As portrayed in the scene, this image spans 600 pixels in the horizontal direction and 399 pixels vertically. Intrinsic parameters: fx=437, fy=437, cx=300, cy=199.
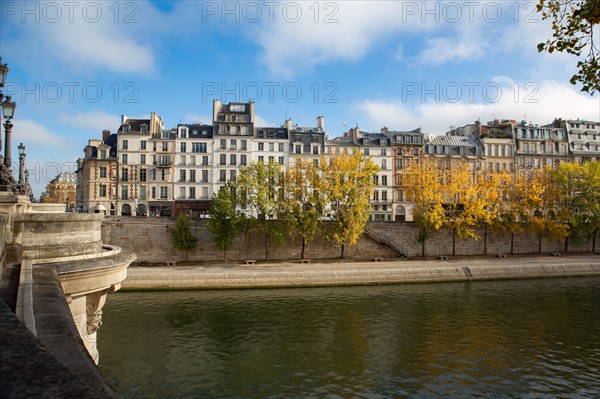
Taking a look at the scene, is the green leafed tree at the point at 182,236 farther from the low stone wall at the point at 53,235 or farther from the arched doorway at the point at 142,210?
the low stone wall at the point at 53,235

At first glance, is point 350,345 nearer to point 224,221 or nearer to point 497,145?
point 224,221

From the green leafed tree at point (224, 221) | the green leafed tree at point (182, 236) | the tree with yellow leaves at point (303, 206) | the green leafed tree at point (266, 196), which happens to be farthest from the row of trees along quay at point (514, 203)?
the green leafed tree at point (182, 236)

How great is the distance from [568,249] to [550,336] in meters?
35.0

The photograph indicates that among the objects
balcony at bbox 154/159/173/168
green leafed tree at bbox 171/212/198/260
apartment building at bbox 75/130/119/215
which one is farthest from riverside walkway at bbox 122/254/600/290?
apartment building at bbox 75/130/119/215

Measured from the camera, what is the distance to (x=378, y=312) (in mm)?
24922

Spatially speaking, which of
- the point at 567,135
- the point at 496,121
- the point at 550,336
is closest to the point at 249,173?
the point at 550,336

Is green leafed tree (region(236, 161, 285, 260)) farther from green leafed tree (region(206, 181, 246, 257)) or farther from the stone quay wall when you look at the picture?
the stone quay wall

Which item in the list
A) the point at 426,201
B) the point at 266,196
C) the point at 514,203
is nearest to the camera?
the point at 266,196

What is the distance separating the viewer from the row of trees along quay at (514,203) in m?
44.0

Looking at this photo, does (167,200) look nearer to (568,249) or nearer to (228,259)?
(228,259)

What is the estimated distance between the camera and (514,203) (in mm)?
47438

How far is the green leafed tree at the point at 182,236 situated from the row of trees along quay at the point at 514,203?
21.7m

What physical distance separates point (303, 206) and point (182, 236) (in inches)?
459

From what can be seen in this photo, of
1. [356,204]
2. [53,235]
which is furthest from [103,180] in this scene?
[53,235]
